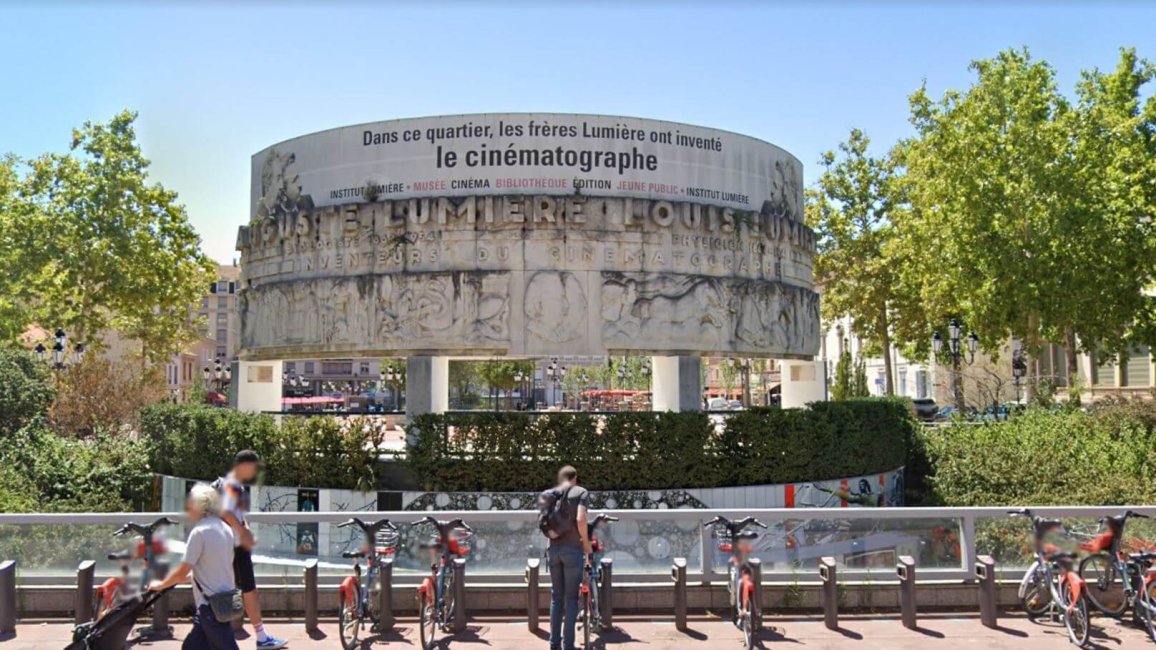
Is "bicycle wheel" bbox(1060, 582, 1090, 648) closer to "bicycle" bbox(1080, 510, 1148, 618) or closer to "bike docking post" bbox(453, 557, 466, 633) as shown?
"bicycle" bbox(1080, 510, 1148, 618)

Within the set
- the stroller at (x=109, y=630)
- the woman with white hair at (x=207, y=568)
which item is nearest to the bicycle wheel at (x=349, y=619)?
the woman with white hair at (x=207, y=568)

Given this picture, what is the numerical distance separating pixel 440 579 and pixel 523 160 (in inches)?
526

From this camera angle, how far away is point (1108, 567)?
400 inches

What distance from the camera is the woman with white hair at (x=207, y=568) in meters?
7.30

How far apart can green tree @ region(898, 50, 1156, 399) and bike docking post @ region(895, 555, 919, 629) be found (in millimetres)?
26003

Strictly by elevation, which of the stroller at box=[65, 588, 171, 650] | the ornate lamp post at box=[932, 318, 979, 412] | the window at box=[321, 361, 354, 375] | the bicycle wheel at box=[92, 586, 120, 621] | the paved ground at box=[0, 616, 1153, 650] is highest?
the window at box=[321, 361, 354, 375]

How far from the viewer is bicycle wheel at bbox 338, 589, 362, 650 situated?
920 cm

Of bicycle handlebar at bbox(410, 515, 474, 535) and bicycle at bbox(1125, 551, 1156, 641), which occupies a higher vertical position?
bicycle handlebar at bbox(410, 515, 474, 535)

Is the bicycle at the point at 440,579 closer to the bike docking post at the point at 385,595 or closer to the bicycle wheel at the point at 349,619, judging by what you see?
the bike docking post at the point at 385,595

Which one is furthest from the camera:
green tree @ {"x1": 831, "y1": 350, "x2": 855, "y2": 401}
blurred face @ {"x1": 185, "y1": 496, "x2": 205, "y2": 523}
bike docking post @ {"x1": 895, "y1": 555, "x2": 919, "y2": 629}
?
green tree @ {"x1": 831, "y1": 350, "x2": 855, "y2": 401}

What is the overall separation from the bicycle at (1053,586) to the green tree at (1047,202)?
82.5ft

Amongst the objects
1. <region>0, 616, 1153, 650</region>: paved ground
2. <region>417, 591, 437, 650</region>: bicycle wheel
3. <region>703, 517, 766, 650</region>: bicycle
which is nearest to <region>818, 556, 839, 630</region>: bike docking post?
<region>0, 616, 1153, 650</region>: paved ground

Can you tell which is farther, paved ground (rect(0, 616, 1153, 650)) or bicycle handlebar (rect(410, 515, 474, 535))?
bicycle handlebar (rect(410, 515, 474, 535))

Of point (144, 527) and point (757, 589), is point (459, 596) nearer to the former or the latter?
point (757, 589)
